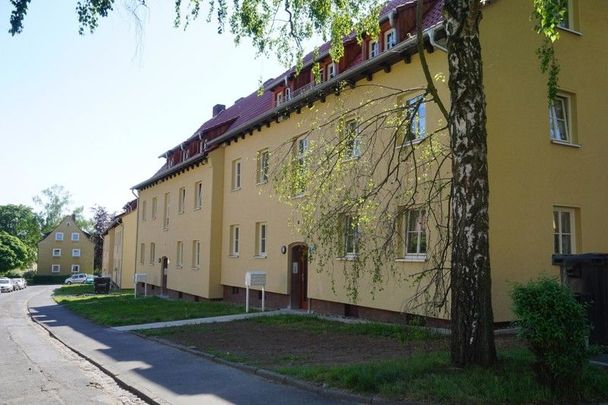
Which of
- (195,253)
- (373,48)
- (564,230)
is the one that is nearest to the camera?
(564,230)

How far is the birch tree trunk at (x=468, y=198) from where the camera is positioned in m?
7.34

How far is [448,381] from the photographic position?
6.66 m

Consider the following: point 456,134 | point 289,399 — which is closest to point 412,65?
point 456,134

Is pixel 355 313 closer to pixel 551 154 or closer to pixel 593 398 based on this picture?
pixel 551 154

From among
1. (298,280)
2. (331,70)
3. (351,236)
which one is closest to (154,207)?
(298,280)

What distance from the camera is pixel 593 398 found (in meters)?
6.31

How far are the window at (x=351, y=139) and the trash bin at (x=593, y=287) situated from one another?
392 cm

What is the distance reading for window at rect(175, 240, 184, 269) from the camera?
1151 inches

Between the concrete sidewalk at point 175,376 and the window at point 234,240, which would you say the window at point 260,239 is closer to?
the window at point 234,240

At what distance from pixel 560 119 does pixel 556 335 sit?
9612 millimetres

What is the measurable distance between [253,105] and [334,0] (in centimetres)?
1616

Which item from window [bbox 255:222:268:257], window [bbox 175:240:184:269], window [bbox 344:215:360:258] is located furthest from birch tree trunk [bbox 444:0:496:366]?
window [bbox 175:240:184:269]

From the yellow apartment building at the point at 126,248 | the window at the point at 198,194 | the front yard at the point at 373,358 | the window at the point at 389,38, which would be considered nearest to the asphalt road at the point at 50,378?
the front yard at the point at 373,358

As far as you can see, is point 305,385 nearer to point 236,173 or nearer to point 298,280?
point 298,280
